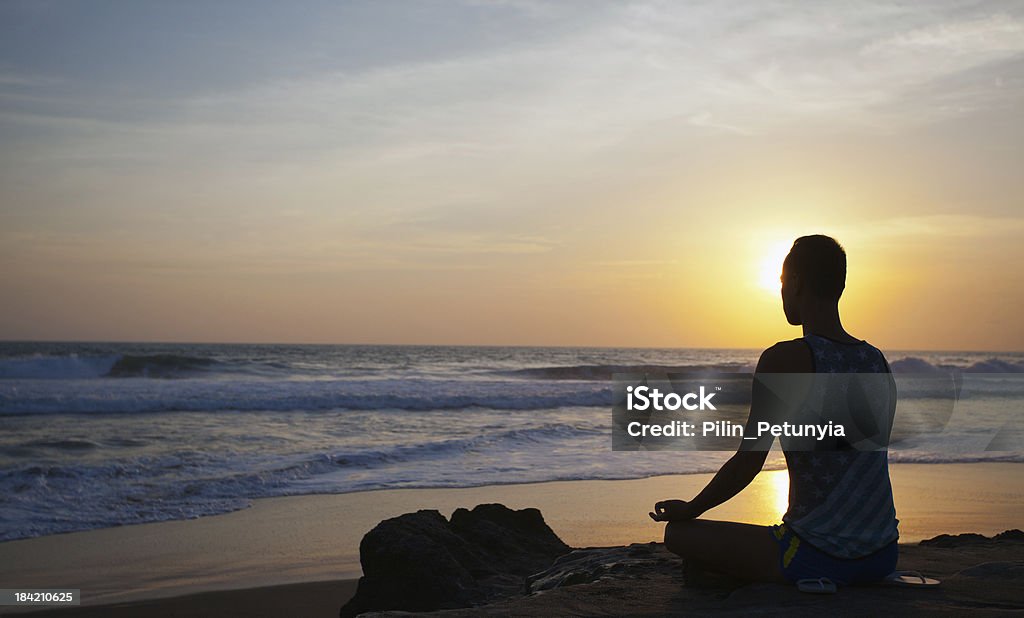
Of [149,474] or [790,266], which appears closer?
[790,266]

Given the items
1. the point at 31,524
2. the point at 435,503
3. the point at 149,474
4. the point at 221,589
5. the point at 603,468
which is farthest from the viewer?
the point at 603,468

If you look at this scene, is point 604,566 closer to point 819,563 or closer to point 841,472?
point 819,563

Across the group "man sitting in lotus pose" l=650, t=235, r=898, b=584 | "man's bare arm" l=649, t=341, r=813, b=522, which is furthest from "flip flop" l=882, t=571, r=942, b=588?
"man's bare arm" l=649, t=341, r=813, b=522

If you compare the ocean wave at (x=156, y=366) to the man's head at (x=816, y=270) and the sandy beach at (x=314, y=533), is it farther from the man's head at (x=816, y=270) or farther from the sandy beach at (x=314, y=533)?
the man's head at (x=816, y=270)

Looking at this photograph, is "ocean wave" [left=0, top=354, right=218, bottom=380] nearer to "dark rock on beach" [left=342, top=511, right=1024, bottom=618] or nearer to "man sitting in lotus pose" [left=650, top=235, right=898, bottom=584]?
"dark rock on beach" [left=342, top=511, right=1024, bottom=618]

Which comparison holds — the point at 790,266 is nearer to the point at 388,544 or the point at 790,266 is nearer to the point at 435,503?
the point at 388,544

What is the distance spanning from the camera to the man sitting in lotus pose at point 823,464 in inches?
114

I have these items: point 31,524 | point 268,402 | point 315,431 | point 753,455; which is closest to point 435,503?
point 31,524

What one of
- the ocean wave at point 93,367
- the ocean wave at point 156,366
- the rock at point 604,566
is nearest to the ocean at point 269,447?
the rock at point 604,566

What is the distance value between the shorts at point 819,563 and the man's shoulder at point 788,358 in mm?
658

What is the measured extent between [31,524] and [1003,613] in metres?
7.37

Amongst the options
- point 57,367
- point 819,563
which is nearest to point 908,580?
Result: point 819,563

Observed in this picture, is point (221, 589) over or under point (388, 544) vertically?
under

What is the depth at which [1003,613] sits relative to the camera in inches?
116
